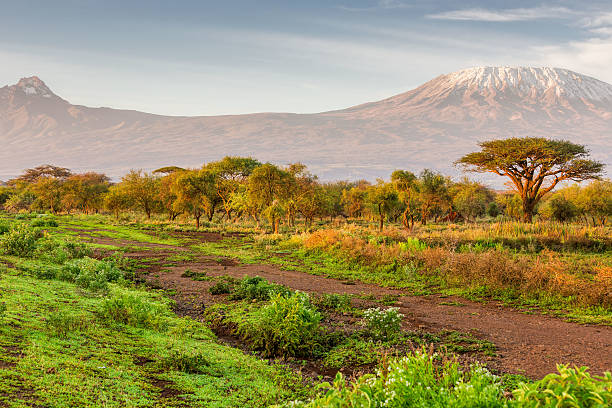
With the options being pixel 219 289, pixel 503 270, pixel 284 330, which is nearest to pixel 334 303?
pixel 284 330

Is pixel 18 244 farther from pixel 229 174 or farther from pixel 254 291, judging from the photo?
pixel 229 174

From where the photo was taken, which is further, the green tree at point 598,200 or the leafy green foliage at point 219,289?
the green tree at point 598,200

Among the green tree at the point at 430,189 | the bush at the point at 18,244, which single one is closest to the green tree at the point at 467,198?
the green tree at the point at 430,189

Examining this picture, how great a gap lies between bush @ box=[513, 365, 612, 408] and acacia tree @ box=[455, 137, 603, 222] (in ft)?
106

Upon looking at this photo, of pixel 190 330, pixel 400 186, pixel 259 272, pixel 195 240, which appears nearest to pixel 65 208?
pixel 195 240

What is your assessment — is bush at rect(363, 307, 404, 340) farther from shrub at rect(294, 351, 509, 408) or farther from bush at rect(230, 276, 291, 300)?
shrub at rect(294, 351, 509, 408)

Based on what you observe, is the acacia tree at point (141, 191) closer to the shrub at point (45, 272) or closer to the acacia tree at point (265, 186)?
the acacia tree at point (265, 186)

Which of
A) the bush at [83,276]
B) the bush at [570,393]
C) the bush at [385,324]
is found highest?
the bush at [570,393]

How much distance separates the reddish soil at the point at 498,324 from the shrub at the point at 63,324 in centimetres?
360

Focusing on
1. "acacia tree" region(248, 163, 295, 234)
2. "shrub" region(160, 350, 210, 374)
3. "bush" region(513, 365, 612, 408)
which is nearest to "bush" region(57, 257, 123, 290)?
"shrub" region(160, 350, 210, 374)

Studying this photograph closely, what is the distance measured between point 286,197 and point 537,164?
904 inches

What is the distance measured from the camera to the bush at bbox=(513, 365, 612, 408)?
90.3 inches

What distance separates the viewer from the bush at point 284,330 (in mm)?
7263

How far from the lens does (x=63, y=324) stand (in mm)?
6043
